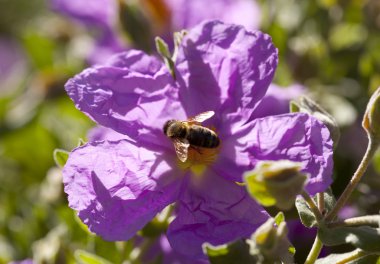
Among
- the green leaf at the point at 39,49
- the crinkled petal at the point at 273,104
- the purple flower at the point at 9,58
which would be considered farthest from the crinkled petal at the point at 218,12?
the purple flower at the point at 9,58

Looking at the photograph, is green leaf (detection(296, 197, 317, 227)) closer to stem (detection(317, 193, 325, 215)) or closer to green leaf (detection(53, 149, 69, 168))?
stem (detection(317, 193, 325, 215))

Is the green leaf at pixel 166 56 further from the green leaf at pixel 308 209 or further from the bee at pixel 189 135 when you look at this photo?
the green leaf at pixel 308 209

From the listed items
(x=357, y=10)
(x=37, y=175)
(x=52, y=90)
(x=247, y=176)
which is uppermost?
(x=247, y=176)

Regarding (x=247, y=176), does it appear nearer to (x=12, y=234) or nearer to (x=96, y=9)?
(x=12, y=234)

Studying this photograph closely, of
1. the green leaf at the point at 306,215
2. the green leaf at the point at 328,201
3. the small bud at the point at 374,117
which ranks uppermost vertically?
the small bud at the point at 374,117

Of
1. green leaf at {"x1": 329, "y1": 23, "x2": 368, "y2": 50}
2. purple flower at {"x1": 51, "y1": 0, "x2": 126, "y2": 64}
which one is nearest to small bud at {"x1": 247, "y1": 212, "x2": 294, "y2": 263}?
green leaf at {"x1": 329, "y1": 23, "x2": 368, "y2": 50}

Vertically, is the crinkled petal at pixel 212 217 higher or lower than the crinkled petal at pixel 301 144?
lower

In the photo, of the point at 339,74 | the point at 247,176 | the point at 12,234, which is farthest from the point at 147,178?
the point at 339,74
